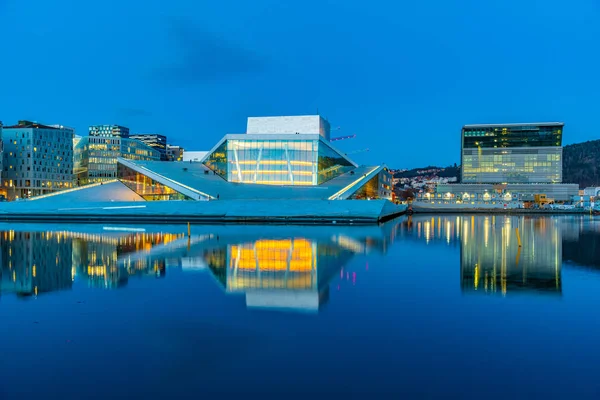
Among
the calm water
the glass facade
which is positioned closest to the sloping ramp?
the glass facade

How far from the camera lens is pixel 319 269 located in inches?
574

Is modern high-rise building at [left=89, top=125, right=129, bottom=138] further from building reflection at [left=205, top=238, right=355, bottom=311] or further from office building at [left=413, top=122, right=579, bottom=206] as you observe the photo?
building reflection at [left=205, top=238, right=355, bottom=311]

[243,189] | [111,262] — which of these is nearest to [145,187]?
[243,189]

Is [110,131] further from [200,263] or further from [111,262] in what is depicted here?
[200,263]

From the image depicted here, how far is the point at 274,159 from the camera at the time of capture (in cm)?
5028

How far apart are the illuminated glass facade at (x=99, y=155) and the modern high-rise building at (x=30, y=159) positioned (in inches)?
357

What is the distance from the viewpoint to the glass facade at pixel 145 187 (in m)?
47.9

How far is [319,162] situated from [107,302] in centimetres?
4140

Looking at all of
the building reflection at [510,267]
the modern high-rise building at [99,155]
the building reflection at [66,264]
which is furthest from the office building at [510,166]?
the building reflection at [66,264]

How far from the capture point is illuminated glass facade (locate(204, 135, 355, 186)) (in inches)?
1969

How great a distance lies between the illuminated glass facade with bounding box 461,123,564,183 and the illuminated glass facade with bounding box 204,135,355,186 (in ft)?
273

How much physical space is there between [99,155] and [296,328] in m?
111

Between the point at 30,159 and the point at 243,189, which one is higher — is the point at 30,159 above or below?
above

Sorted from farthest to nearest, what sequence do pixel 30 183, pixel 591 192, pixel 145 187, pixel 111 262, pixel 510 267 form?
pixel 591 192
pixel 30 183
pixel 145 187
pixel 111 262
pixel 510 267
